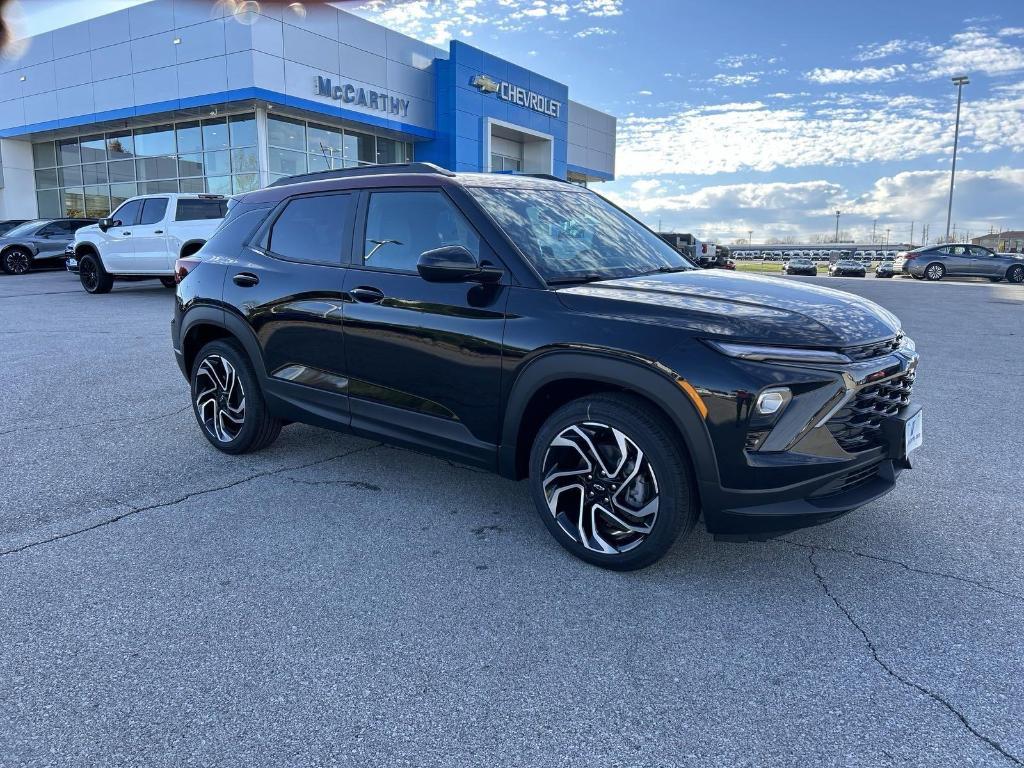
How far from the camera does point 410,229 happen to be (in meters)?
3.97

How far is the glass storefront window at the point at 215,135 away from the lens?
24.1 metres

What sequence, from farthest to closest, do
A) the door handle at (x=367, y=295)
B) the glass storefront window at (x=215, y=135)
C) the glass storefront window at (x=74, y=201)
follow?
the glass storefront window at (x=74, y=201) < the glass storefront window at (x=215, y=135) < the door handle at (x=367, y=295)

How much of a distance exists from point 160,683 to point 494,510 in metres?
1.92

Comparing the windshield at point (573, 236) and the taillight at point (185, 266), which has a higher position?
the windshield at point (573, 236)

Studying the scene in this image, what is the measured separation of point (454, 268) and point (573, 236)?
0.89 m

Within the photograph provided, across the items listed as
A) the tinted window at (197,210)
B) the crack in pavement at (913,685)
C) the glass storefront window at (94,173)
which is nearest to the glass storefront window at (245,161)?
the glass storefront window at (94,173)

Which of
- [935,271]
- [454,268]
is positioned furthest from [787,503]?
[935,271]

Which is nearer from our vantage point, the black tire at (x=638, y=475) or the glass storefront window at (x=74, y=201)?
the black tire at (x=638, y=475)

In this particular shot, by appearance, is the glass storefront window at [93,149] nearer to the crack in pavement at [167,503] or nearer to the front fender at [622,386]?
the crack in pavement at [167,503]

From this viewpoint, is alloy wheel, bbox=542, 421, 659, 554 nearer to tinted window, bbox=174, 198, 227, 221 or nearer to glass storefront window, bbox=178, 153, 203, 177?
tinted window, bbox=174, 198, 227, 221

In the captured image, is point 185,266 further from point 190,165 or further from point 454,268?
point 190,165

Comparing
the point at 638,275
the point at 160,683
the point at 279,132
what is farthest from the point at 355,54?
the point at 160,683

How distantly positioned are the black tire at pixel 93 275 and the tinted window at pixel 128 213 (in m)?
1.21

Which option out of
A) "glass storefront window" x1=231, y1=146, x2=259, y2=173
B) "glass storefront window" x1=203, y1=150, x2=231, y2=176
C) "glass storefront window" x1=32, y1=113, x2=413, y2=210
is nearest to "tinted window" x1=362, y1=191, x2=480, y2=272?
"glass storefront window" x1=32, y1=113, x2=413, y2=210
